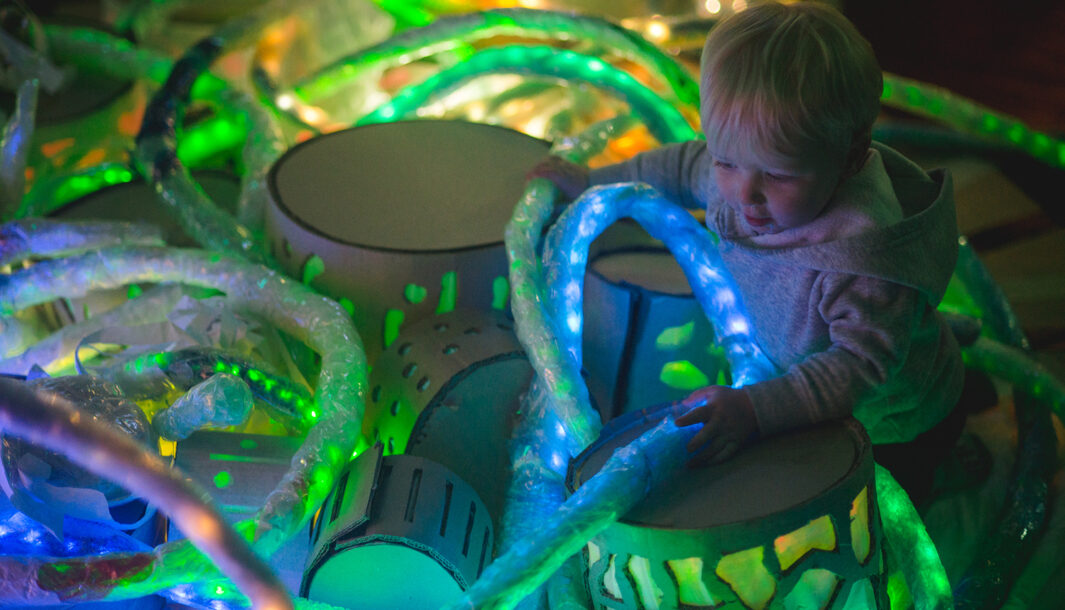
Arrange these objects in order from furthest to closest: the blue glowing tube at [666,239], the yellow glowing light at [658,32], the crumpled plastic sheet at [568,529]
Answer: the yellow glowing light at [658,32]
the blue glowing tube at [666,239]
the crumpled plastic sheet at [568,529]

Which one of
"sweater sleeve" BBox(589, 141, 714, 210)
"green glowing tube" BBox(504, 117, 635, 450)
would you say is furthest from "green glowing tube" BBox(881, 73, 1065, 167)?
"green glowing tube" BBox(504, 117, 635, 450)

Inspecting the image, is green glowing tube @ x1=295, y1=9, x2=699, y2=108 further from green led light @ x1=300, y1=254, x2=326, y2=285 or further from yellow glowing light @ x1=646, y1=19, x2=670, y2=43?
green led light @ x1=300, y1=254, x2=326, y2=285

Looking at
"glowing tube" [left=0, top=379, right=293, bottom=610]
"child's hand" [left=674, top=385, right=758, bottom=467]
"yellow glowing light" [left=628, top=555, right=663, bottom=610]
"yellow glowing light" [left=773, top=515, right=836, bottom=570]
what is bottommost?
"yellow glowing light" [left=628, top=555, right=663, bottom=610]

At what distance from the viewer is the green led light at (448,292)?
96cm

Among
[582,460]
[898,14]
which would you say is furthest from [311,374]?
[898,14]

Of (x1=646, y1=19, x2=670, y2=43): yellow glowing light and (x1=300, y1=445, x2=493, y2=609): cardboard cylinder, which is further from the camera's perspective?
(x1=646, y1=19, x2=670, y2=43): yellow glowing light

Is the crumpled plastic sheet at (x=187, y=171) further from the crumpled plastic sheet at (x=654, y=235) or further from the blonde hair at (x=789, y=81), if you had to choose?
the blonde hair at (x=789, y=81)

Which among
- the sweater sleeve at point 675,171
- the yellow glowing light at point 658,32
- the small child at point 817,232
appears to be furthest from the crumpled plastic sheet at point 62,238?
the yellow glowing light at point 658,32

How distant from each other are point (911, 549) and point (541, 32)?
833mm

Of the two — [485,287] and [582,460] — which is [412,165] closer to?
[485,287]

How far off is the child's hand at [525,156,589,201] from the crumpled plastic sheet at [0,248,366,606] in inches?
10.9

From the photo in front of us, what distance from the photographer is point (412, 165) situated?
3.62 feet

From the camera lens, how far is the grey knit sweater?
28.3 inches

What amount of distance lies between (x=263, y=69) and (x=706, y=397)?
1032 mm
